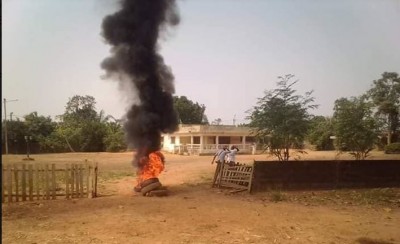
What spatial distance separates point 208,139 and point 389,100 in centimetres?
2689

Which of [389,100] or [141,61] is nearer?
[141,61]

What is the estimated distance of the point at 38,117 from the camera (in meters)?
42.8

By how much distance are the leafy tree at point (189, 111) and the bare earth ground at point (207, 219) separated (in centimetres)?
5942

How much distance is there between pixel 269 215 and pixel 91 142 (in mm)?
43815

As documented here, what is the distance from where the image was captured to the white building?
43.7 metres

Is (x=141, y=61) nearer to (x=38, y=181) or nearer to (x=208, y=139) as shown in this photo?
(x=38, y=181)

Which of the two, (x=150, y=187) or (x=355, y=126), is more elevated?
(x=355, y=126)

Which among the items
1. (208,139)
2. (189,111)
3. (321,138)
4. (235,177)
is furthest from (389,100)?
(235,177)

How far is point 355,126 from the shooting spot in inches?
928

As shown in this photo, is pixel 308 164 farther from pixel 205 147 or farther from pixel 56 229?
pixel 205 147

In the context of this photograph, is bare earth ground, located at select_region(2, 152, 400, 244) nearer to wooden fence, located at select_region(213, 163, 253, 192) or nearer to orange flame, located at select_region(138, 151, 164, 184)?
wooden fence, located at select_region(213, 163, 253, 192)

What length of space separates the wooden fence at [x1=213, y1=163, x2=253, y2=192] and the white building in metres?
27.9

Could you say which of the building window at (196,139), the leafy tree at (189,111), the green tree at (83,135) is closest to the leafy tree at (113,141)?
the green tree at (83,135)

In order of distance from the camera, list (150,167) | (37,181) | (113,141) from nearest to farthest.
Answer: (37,181)
(150,167)
(113,141)
